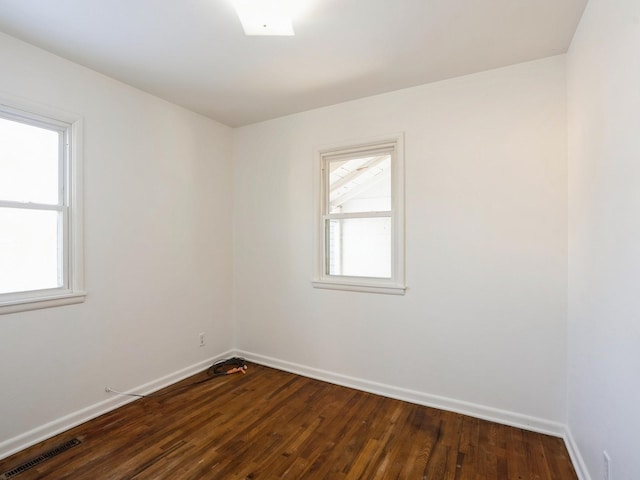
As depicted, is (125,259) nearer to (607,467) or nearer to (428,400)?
(428,400)

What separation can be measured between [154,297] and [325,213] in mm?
1772

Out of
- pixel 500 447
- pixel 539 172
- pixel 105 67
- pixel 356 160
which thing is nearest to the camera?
pixel 500 447

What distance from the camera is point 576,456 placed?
6.11 feet

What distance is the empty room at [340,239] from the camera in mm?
1748

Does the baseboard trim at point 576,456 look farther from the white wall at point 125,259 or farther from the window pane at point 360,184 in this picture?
the white wall at point 125,259

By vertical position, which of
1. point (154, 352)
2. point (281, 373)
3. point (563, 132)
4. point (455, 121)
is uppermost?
point (455, 121)

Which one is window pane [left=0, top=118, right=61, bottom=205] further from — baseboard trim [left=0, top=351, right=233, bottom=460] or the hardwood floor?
the hardwood floor

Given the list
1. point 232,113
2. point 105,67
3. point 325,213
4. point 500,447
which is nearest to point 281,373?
point 325,213

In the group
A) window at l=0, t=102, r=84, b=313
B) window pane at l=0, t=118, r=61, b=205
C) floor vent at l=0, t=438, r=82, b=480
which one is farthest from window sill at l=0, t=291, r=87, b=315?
floor vent at l=0, t=438, r=82, b=480

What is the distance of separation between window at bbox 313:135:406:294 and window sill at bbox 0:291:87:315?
1.93 m

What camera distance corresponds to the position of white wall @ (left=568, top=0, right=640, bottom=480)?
122 centimetres

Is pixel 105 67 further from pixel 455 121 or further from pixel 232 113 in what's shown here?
pixel 455 121

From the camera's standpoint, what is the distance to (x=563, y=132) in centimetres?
215

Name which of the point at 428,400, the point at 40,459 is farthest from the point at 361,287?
the point at 40,459
